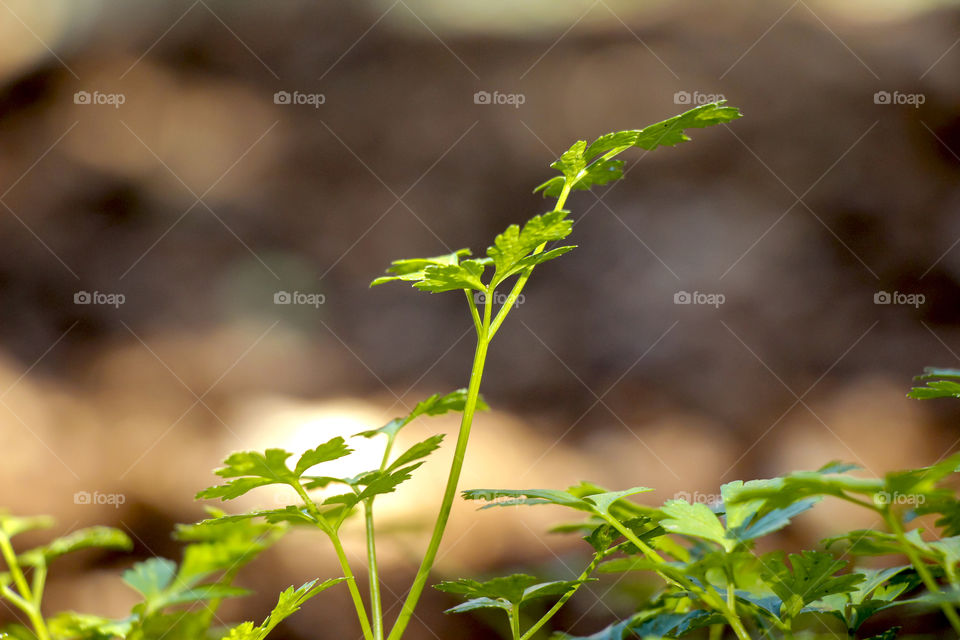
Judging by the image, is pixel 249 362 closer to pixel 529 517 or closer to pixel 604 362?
pixel 529 517

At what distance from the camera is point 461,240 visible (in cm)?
223

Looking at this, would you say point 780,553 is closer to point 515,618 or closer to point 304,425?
point 515,618

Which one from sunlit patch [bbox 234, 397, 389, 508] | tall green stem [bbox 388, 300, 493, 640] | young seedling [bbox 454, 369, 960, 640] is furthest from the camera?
sunlit patch [bbox 234, 397, 389, 508]

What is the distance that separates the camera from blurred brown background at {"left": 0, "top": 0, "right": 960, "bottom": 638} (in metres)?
1.98

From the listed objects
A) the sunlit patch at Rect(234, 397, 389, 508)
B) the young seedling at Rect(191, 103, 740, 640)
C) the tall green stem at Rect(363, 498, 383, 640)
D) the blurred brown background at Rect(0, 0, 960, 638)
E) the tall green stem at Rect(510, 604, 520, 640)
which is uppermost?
the blurred brown background at Rect(0, 0, 960, 638)

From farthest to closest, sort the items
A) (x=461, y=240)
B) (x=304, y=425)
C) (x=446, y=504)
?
1. (x=461, y=240)
2. (x=304, y=425)
3. (x=446, y=504)

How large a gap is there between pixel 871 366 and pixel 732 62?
1.12 meters

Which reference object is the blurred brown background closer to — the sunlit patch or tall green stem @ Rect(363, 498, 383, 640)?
the sunlit patch

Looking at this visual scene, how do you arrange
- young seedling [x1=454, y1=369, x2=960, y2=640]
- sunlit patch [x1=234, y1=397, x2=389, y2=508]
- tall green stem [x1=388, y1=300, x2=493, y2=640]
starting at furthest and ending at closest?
sunlit patch [x1=234, y1=397, x2=389, y2=508] < tall green stem [x1=388, y1=300, x2=493, y2=640] < young seedling [x1=454, y1=369, x2=960, y2=640]

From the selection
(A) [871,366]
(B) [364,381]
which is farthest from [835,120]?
(B) [364,381]

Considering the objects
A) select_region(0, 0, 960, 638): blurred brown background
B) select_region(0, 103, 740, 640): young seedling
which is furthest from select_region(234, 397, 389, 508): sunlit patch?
select_region(0, 103, 740, 640): young seedling

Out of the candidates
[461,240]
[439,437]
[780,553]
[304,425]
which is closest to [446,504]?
[439,437]

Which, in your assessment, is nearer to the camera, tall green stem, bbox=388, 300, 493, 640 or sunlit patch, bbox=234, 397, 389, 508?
tall green stem, bbox=388, 300, 493, 640

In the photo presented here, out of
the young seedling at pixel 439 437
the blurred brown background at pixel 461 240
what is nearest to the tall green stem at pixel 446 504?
the young seedling at pixel 439 437
